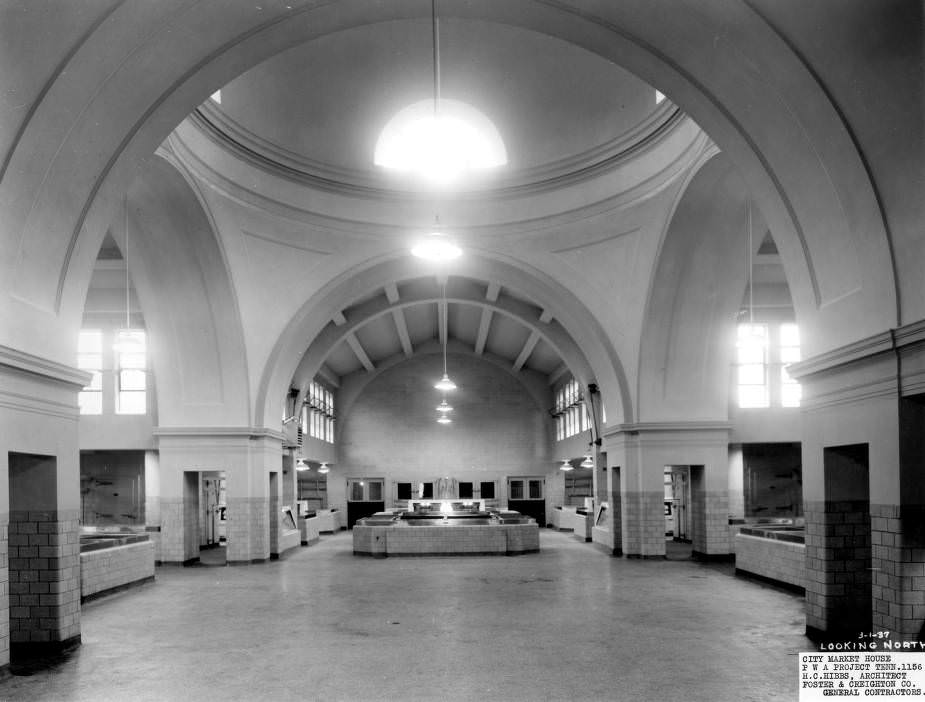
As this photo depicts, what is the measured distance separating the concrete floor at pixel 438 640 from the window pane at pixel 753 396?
19.9 ft

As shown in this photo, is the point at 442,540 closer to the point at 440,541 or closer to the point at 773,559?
the point at 440,541

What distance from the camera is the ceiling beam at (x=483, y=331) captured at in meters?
26.5

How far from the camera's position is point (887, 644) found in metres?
6.64

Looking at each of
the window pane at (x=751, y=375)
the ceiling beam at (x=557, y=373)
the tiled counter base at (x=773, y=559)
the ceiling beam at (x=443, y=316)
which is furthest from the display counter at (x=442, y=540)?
the ceiling beam at (x=557, y=373)

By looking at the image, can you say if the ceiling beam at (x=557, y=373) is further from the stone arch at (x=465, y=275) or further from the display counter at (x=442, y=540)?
the display counter at (x=442, y=540)

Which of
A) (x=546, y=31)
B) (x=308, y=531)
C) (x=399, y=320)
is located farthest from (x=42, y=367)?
(x=399, y=320)

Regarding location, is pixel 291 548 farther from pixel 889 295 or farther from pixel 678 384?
pixel 889 295

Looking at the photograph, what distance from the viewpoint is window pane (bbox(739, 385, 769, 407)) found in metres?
19.5

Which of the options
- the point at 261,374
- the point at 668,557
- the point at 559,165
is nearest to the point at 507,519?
the point at 668,557

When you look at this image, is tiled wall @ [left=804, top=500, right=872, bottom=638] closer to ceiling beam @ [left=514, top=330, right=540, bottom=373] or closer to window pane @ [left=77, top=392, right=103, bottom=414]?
window pane @ [left=77, top=392, right=103, bottom=414]

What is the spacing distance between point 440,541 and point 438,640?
9.75 metres

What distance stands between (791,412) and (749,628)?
10803 millimetres

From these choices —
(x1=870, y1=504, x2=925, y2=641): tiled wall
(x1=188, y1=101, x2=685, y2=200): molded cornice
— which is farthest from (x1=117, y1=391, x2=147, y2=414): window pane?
(x1=870, y1=504, x2=925, y2=641): tiled wall

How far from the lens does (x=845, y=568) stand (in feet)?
27.1
